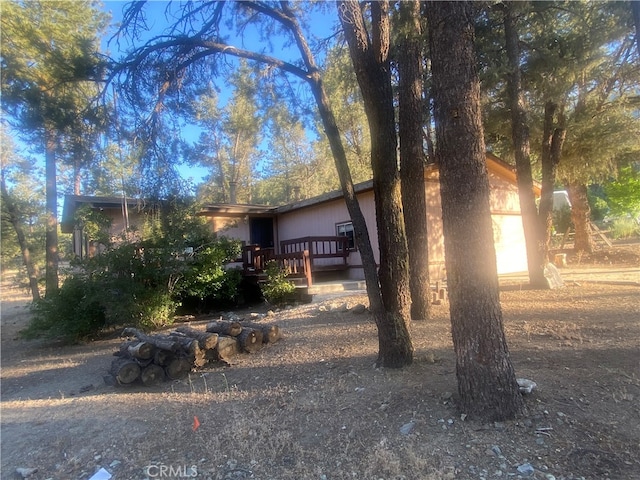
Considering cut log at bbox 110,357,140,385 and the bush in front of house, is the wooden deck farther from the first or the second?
cut log at bbox 110,357,140,385

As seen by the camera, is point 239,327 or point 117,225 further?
point 117,225

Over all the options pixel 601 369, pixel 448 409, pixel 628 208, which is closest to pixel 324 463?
pixel 448 409

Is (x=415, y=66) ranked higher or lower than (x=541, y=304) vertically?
higher

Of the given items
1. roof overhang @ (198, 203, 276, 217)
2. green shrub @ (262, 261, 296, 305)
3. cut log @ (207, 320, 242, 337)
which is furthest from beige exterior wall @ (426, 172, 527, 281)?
cut log @ (207, 320, 242, 337)

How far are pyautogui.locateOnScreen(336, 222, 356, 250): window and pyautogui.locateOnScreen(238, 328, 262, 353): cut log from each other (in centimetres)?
708

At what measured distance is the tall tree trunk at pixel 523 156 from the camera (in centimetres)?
877

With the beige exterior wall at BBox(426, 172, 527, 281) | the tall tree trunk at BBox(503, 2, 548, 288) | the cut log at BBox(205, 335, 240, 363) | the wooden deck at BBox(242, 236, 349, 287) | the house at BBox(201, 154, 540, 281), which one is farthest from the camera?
the beige exterior wall at BBox(426, 172, 527, 281)

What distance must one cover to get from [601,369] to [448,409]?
6.11 ft

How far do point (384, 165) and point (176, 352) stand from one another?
388 centimetres

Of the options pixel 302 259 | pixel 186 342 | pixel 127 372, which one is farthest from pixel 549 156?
pixel 127 372

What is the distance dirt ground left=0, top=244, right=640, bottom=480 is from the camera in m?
2.73

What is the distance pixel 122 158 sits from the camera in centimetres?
625

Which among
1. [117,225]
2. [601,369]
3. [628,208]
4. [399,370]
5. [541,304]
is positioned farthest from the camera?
[628,208]

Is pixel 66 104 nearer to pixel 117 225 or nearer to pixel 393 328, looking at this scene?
pixel 393 328
